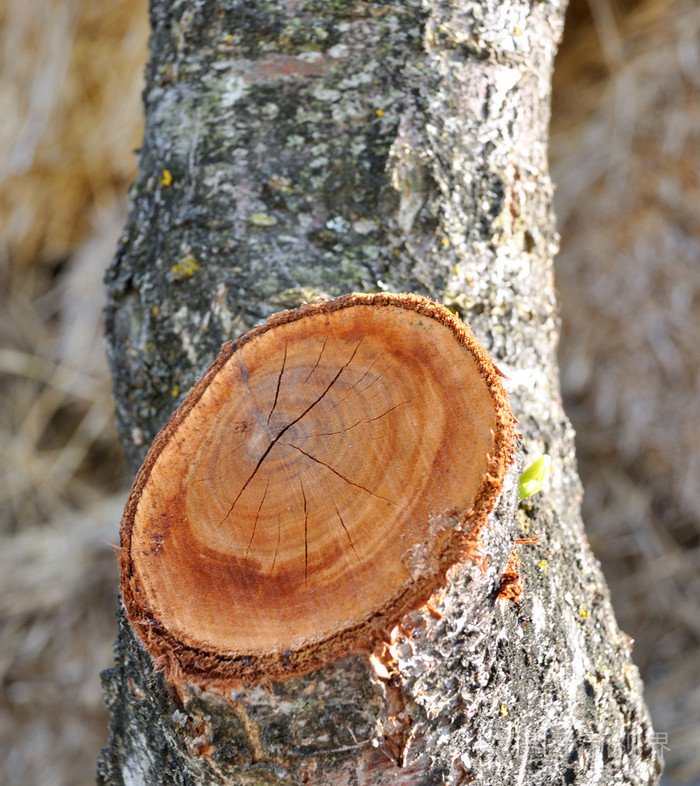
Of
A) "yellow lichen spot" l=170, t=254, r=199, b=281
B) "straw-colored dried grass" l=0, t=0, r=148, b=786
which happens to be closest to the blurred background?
"straw-colored dried grass" l=0, t=0, r=148, b=786

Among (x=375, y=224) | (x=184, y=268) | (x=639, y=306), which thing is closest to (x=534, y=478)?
(x=375, y=224)

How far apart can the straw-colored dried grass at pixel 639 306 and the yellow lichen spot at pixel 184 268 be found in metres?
1.77

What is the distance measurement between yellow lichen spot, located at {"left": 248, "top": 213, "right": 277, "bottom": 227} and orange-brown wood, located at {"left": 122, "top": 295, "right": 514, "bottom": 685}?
300mm

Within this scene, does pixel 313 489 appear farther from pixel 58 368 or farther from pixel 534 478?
pixel 58 368

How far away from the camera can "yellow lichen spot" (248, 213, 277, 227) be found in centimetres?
98

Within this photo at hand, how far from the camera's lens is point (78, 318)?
7.79 ft

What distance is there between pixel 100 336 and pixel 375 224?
1.64m

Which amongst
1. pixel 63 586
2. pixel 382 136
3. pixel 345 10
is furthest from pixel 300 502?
pixel 63 586

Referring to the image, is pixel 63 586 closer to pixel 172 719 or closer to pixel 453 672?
pixel 172 719

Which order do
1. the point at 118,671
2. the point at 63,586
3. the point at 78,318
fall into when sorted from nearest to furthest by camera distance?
the point at 118,671 < the point at 63,586 < the point at 78,318

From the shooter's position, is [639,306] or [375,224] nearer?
[375,224]

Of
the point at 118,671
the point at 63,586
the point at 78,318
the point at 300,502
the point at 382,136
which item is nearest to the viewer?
the point at 300,502

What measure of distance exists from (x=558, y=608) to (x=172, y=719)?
1.42ft

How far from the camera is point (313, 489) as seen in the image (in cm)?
64
